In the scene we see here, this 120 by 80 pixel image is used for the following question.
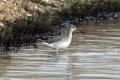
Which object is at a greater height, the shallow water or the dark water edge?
the dark water edge

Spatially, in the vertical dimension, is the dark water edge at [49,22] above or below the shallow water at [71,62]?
above

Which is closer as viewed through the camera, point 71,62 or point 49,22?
point 71,62

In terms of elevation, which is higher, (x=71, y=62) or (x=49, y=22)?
(x=49, y=22)

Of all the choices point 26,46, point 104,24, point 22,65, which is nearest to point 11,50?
point 26,46

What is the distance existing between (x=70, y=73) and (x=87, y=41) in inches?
308

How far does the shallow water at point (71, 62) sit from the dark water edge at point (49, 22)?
1.08 m

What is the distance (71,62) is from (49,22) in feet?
30.0

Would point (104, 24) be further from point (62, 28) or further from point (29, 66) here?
point (29, 66)

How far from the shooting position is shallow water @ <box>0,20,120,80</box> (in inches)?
657

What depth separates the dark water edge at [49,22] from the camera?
76.7ft

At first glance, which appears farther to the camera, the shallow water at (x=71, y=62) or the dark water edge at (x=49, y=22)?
the dark water edge at (x=49, y=22)

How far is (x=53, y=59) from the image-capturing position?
66.1 feet

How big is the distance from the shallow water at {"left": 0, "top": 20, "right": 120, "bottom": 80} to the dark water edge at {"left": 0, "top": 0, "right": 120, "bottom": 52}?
42.4 inches

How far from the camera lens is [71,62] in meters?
19.4
